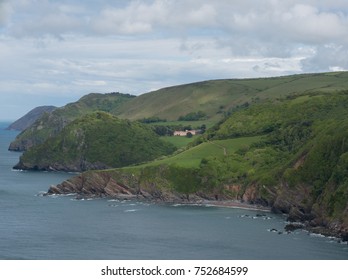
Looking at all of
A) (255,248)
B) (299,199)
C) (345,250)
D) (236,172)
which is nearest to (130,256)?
(255,248)

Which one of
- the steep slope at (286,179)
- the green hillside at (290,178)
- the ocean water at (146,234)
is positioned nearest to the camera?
the ocean water at (146,234)

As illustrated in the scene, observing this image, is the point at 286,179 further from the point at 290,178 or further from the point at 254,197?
the point at 254,197

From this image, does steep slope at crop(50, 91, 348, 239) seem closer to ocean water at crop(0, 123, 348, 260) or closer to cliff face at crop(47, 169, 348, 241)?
cliff face at crop(47, 169, 348, 241)

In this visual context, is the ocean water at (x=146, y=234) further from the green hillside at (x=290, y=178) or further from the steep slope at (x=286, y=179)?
the steep slope at (x=286, y=179)

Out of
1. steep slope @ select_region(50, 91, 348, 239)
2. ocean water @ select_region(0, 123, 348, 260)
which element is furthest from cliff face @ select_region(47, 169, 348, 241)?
ocean water @ select_region(0, 123, 348, 260)

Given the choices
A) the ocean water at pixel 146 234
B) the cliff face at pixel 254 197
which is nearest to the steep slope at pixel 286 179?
the cliff face at pixel 254 197

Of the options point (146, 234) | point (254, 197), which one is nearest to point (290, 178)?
point (254, 197)

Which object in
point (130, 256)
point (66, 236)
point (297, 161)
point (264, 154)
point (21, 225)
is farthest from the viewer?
point (264, 154)

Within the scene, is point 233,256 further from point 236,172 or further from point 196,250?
point 236,172
